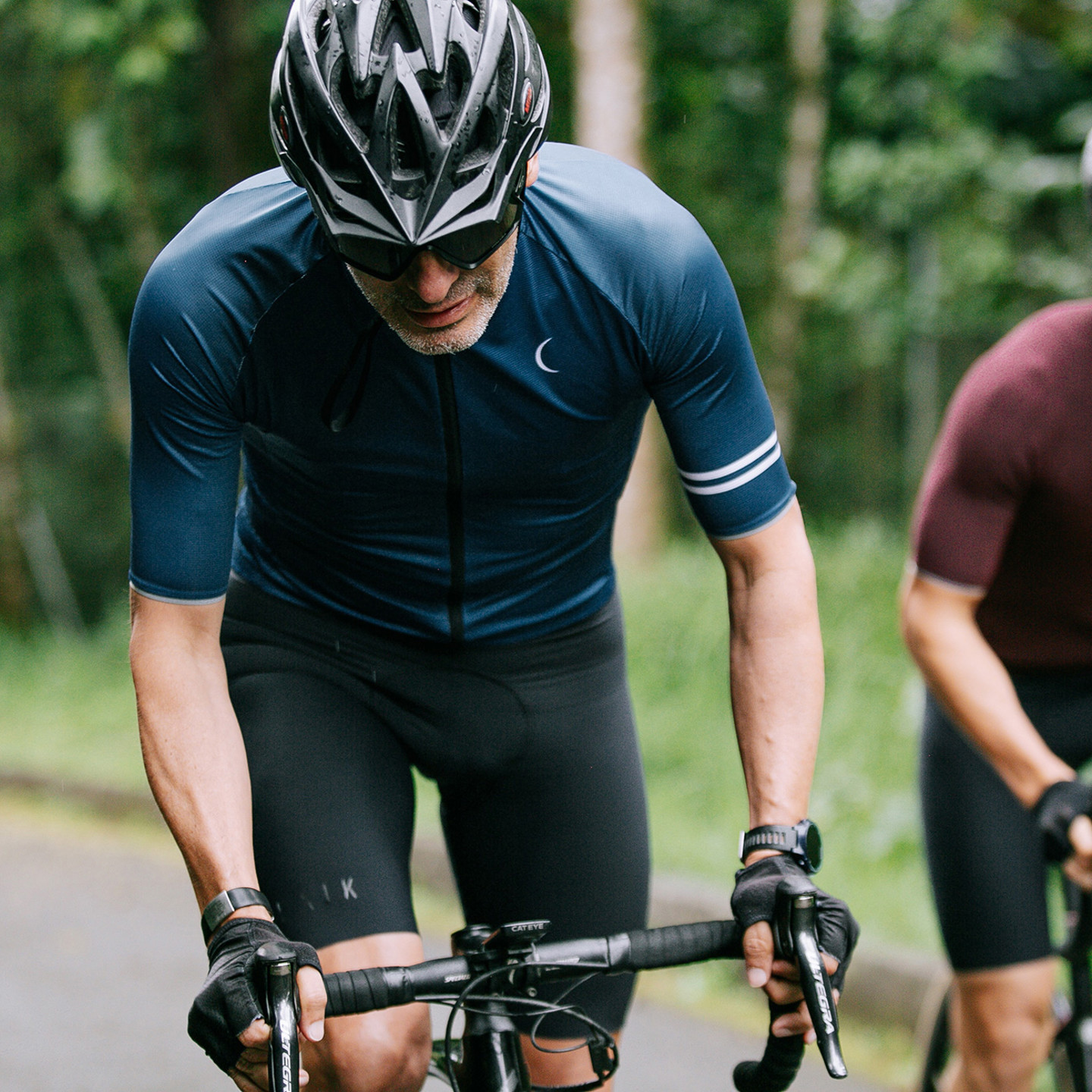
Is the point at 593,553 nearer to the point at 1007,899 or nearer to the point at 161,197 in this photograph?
the point at 1007,899

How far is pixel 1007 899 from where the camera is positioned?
10.6 ft

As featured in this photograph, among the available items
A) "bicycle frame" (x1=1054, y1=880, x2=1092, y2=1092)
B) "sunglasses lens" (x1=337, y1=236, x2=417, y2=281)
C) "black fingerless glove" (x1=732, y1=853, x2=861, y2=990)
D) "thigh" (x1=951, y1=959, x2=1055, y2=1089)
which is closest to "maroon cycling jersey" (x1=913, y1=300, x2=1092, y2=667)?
"bicycle frame" (x1=1054, y1=880, x2=1092, y2=1092)

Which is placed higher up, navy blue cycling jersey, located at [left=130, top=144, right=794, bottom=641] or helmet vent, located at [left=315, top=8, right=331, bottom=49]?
helmet vent, located at [left=315, top=8, right=331, bottom=49]

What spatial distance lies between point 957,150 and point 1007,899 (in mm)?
6617

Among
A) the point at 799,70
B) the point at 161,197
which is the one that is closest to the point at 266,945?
the point at 799,70

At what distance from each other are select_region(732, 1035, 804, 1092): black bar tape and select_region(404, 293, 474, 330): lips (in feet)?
3.56

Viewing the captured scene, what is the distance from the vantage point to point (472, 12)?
2193 millimetres

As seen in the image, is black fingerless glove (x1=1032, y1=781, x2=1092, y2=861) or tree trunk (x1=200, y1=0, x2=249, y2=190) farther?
tree trunk (x1=200, y1=0, x2=249, y2=190)

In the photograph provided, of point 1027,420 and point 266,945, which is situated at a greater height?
point 1027,420

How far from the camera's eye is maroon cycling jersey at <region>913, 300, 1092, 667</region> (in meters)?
3.15

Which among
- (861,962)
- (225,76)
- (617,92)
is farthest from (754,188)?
(861,962)

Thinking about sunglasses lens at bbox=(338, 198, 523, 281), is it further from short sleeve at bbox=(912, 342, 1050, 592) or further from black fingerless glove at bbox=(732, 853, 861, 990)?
short sleeve at bbox=(912, 342, 1050, 592)

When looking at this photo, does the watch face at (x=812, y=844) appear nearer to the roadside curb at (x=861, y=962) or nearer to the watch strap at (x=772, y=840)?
the watch strap at (x=772, y=840)

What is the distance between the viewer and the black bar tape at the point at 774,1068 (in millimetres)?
1968
